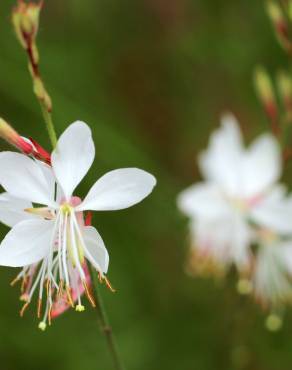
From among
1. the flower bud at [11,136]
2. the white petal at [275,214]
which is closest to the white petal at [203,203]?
the white petal at [275,214]

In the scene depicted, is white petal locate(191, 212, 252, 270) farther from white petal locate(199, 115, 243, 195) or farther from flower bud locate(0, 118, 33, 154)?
flower bud locate(0, 118, 33, 154)

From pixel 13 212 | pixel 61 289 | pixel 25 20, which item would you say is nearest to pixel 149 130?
pixel 13 212

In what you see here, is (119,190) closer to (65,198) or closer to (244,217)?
(65,198)

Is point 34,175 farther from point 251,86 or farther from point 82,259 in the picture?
point 251,86

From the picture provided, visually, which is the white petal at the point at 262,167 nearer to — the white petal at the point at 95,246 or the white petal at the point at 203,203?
the white petal at the point at 203,203

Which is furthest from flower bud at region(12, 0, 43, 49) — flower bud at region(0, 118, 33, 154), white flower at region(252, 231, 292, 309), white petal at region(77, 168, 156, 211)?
white flower at region(252, 231, 292, 309)

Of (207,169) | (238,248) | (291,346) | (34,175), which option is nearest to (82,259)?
(34,175)

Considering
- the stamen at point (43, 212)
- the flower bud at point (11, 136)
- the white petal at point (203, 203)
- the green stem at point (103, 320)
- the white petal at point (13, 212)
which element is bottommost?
the green stem at point (103, 320)
